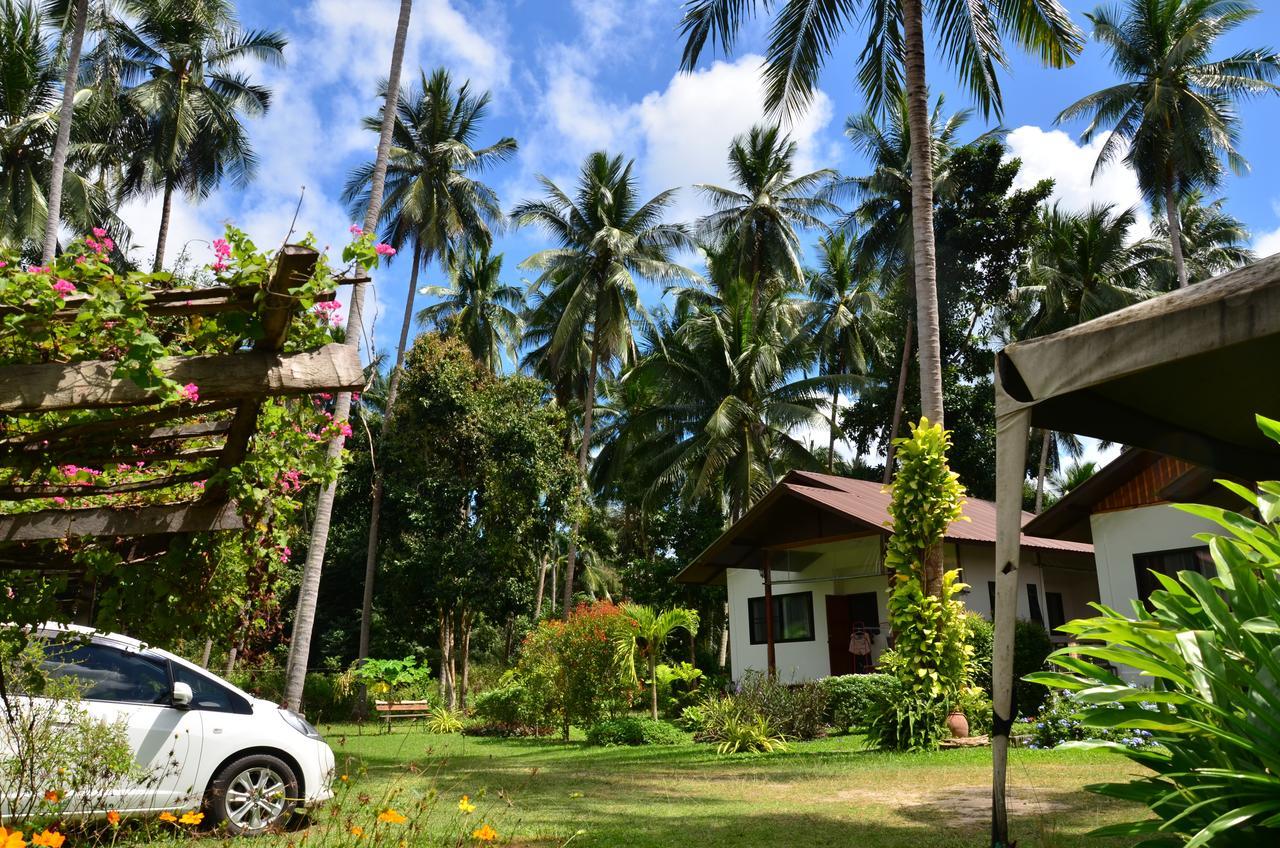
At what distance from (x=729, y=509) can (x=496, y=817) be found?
26.6 meters

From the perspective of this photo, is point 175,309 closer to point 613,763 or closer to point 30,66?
point 613,763

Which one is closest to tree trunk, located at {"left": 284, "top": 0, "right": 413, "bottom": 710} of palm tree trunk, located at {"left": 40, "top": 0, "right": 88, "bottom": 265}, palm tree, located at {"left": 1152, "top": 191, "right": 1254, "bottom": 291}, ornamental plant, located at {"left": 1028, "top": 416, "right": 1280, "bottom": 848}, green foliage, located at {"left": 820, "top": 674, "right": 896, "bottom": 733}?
palm tree trunk, located at {"left": 40, "top": 0, "right": 88, "bottom": 265}

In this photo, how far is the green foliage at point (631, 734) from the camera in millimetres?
16203

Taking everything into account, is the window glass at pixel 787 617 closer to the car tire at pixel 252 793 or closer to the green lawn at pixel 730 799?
the green lawn at pixel 730 799

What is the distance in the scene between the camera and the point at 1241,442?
5.63 meters

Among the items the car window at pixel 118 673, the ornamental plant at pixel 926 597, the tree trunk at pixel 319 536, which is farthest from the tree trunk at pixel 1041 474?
the car window at pixel 118 673

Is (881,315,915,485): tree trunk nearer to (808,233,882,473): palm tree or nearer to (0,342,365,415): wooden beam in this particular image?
(808,233,882,473): palm tree

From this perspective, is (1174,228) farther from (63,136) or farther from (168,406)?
(168,406)

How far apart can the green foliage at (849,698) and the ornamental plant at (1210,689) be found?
43.6ft

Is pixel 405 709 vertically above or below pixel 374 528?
below

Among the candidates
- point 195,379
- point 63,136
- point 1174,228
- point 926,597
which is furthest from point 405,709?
point 1174,228

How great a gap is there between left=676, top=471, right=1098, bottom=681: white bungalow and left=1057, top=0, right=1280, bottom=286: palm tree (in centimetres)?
1051

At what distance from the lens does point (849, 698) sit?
15820mm

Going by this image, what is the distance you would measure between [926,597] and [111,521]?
33.7 feet
